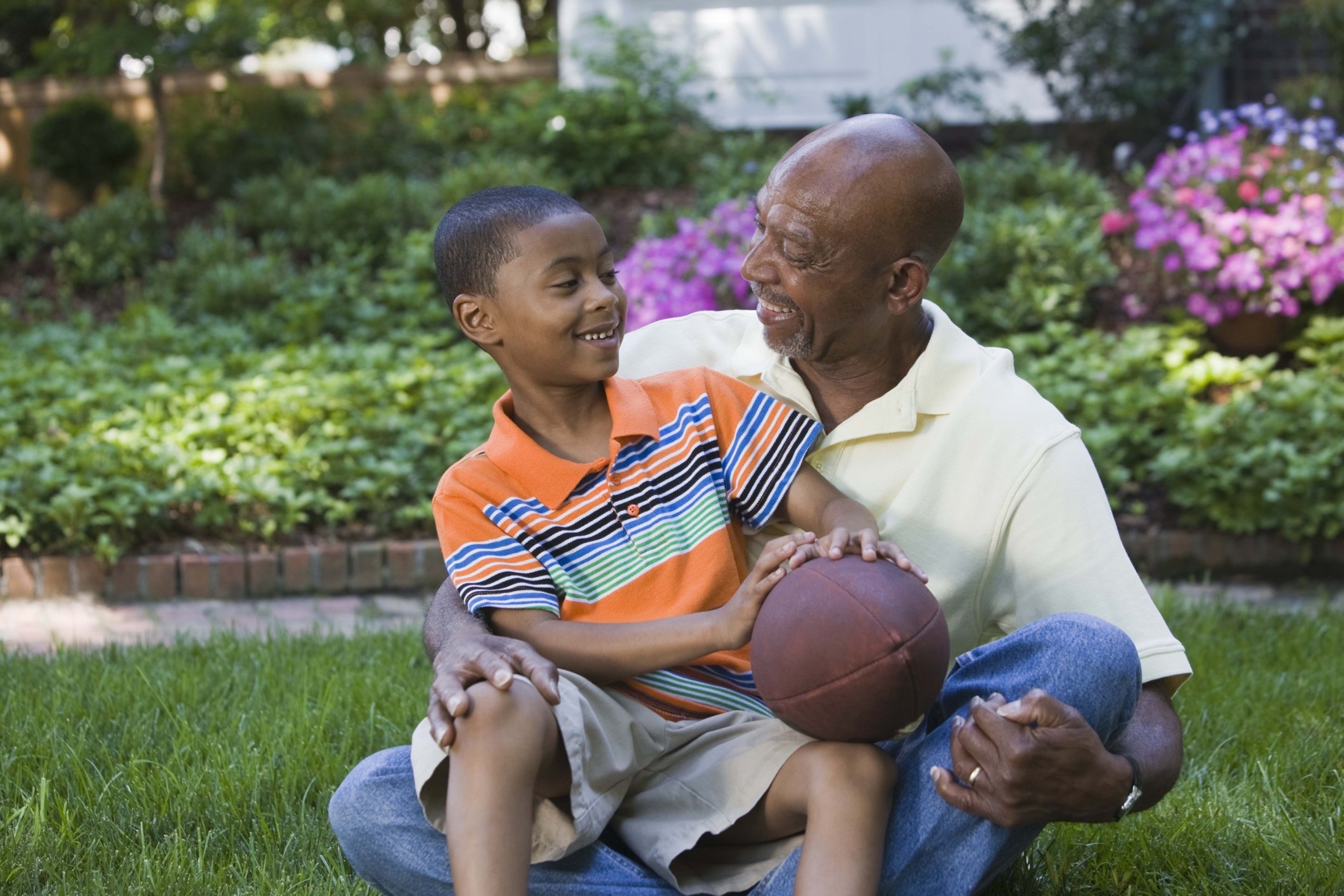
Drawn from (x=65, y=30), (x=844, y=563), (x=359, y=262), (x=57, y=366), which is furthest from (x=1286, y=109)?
(x=65, y=30)

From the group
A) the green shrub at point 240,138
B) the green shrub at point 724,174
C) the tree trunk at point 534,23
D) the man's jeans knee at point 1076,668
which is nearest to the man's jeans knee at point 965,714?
the man's jeans knee at point 1076,668

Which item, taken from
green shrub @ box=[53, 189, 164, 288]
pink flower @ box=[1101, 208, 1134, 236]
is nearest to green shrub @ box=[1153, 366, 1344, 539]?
pink flower @ box=[1101, 208, 1134, 236]

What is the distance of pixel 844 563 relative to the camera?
2.25m

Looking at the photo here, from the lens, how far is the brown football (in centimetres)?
215

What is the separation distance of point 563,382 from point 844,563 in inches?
28.9

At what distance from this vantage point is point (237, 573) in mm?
5438

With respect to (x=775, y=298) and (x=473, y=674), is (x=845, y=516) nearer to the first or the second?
(x=775, y=298)

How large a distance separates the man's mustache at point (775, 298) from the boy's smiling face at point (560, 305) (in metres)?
0.28

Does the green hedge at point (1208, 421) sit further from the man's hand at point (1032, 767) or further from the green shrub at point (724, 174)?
the man's hand at point (1032, 767)

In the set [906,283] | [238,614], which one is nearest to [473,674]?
[906,283]

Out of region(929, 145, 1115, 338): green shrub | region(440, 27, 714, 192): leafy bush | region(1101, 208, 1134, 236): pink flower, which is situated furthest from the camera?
region(440, 27, 714, 192): leafy bush

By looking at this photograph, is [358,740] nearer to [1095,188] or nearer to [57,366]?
[57,366]

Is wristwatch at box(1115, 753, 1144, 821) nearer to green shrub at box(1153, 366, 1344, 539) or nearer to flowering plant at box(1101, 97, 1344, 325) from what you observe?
green shrub at box(1153, 366, 1344, 539)

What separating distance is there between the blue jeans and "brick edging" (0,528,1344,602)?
3.06m
